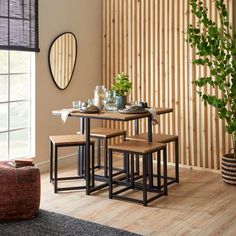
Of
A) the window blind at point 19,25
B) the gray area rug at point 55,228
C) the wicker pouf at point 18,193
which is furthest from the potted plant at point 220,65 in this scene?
the wicker pouf at point 18,193

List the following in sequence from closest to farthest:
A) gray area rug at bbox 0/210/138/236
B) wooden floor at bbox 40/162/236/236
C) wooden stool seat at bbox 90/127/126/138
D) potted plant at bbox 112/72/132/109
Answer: gray area rug at bbox 0/210/138/236 < wooden floor at bbox 40/162/236/236 < potted plant at bbox 112/72/132/109 < wooden stool seat at bbox 90/127/126/138

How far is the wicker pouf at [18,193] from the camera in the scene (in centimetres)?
365

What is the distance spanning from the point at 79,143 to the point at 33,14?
1.70 m

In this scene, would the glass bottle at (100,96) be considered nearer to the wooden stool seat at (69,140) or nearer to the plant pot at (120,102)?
the plant pot at (120,102)

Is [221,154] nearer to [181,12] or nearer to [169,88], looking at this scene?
[169,88]

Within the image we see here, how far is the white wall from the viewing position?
17.8 feet

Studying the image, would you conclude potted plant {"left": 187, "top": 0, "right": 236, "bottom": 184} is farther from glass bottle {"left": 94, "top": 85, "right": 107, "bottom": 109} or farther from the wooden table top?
glass bottle {"left": 94, "top": 85, "right": 107, "bottom": 109}

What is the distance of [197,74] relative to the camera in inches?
223

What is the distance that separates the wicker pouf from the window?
4.51ft

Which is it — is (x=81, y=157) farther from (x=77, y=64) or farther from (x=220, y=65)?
(x=220, y=65)

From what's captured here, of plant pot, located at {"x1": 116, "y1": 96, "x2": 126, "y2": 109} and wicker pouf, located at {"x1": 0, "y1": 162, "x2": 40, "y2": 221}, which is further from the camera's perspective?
plant pot, located at {"x1": 116, "y1": 96, "x2": 126, "y2": 109}

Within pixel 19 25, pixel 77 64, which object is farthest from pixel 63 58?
pixel 19 25

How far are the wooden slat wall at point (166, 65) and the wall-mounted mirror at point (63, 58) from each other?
0.75 m

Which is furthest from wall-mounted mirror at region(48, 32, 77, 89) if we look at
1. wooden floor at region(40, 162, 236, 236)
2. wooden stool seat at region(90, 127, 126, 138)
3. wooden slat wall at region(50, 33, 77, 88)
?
wooden floor at region(40, 162, 236, 236)
